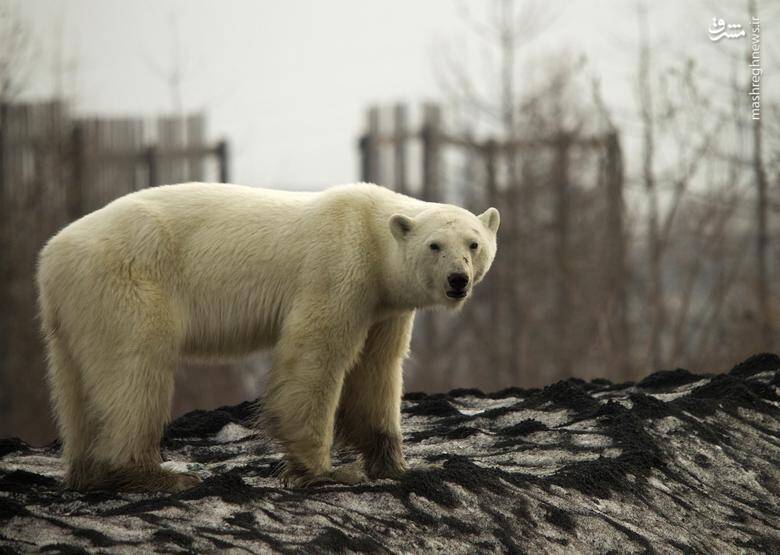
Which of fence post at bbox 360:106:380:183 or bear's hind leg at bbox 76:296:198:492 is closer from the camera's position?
bear's hind leg at bbox 76:296:198:492

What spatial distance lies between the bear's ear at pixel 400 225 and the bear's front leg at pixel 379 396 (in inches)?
22.1

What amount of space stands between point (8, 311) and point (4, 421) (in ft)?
4.47

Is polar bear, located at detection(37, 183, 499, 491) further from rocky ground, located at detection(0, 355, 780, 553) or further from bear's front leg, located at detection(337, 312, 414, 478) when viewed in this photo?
rocky ground, located at detection(0, 355, 780, 553)

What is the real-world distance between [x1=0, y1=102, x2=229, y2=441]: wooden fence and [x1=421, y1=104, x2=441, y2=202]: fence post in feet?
10.3

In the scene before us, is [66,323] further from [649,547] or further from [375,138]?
[375,138]

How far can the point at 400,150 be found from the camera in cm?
1783

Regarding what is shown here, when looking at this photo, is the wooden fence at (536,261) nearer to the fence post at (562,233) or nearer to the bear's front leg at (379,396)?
the fence post at (562,233)

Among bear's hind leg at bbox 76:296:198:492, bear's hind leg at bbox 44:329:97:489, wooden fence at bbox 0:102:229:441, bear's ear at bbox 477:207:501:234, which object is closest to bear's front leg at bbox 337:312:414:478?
bear's ear at bbox 477:207:501:234

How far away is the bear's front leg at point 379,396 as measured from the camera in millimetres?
5875

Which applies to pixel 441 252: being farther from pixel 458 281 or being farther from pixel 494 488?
pixel 494 488

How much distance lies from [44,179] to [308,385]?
1053cm

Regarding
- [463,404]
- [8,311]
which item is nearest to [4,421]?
[8,311]

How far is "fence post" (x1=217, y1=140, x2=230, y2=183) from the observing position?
16.3 m

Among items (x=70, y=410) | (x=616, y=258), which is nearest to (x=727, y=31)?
(x=616, y=258)
